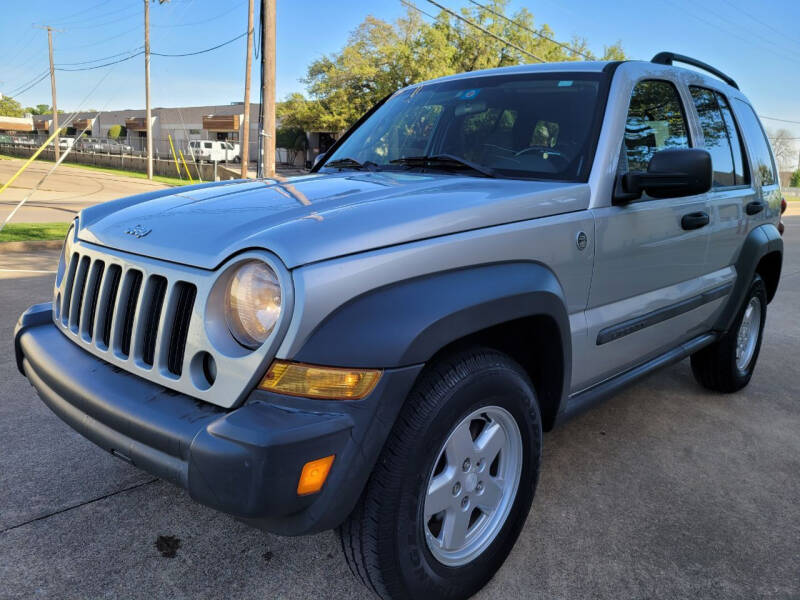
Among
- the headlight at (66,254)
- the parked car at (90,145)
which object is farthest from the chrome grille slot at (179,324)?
the parked car at (90,145)

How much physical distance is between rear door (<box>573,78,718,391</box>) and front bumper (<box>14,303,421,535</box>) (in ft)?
3.89

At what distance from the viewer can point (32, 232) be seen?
10.3 metres

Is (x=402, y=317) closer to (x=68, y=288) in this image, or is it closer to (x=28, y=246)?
(x=68, y=288)

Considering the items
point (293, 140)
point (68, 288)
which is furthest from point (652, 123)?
point (293, 140)

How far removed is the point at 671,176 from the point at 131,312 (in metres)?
2.00

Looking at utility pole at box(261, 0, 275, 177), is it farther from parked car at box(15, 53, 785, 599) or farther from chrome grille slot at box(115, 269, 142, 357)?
chrome grille slot at box(115, 269, 142, 357)

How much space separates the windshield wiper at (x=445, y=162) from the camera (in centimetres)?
279

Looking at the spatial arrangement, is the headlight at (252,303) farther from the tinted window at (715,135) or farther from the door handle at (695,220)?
the tinted window at (715,135)

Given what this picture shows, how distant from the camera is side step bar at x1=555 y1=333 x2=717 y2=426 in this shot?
2.62 m

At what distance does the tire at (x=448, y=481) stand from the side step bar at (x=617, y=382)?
343 mm

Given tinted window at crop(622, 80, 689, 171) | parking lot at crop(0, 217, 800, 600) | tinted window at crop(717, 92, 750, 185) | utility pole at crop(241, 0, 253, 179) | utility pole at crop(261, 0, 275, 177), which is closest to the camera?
parking lot at crop(0, 217, 800, 600)

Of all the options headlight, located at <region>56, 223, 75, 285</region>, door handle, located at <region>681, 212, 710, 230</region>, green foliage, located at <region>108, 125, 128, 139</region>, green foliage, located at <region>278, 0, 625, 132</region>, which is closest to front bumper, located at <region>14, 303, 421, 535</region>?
headlight, located at <region>56, 223, 75, 285</region>

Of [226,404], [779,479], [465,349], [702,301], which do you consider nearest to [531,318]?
[465,349]

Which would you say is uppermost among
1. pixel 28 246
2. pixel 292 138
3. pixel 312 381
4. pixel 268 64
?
pixel 268 64
